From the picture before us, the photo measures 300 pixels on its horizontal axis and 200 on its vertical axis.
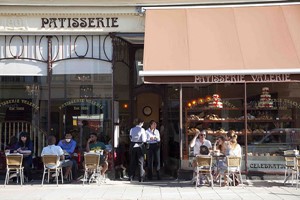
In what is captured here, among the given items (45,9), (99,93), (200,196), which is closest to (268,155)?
(200,196)

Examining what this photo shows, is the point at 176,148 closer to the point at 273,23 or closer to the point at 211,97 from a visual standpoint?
the point at 211,97

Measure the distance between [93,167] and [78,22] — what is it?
453 centimetres

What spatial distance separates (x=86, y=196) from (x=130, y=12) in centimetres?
594

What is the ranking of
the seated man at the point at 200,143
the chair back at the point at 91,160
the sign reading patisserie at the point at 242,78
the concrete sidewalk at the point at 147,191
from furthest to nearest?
the seated man at the point at 200,143 → the chair back at the point at 91,160 → the sign reading patisserie at the point at 242,78 → the concrete sidewalk at the point at 147,191

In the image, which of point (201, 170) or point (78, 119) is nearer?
point (201, 170)

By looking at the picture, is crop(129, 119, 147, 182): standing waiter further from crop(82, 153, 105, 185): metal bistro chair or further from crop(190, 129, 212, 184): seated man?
crop(190, 129, 212, 184): seated man

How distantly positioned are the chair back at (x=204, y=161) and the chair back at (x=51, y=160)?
3.90 m

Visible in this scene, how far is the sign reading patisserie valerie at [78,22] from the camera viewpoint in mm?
14359

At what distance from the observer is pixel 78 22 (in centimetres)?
1436

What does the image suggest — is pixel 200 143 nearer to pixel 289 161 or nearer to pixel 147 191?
pixel 147 191

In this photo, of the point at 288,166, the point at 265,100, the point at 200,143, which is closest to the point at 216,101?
the point at 265,100

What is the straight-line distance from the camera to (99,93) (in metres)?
14.7

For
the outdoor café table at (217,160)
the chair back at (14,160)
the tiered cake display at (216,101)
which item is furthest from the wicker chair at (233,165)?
the chair back at (14,160)

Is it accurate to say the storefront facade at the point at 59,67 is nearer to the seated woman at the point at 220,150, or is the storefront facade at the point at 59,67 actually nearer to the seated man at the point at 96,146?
the seated man at the point at 96,146
